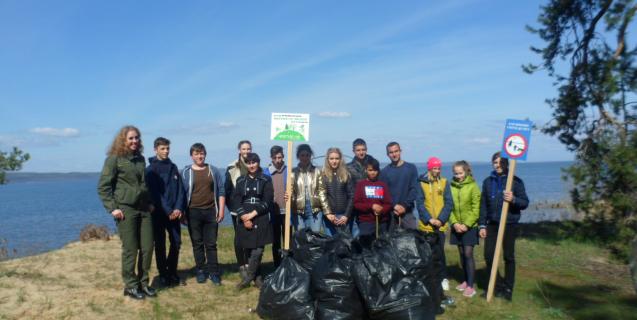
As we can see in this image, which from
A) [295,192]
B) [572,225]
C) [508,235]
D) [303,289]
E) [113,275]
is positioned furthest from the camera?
[572,225]

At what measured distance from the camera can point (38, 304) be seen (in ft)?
16.5

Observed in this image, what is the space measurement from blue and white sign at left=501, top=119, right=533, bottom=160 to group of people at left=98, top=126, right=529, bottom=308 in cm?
13

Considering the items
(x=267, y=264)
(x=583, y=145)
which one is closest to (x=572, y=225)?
(x=583, y=145)

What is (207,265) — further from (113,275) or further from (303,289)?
(303,289)

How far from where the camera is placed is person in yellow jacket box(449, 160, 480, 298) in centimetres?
562

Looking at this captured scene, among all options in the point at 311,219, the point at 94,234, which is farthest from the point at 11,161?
the point at 311,219

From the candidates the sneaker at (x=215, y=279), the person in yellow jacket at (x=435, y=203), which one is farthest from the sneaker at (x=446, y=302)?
the sneaker at (x=215, y=279)

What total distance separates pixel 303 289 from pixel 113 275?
3356mm

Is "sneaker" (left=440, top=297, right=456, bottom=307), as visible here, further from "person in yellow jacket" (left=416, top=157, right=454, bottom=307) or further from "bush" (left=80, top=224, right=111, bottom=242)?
"bush" (left=80, top=224, right=111, bottom=242)

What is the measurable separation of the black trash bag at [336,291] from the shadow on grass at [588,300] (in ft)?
8.06

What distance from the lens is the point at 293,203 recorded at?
6121 millimetres

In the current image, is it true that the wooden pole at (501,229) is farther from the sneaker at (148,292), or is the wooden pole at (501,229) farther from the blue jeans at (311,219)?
the sneaker at (148,292)

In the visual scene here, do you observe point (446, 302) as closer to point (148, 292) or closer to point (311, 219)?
point (311, 219)

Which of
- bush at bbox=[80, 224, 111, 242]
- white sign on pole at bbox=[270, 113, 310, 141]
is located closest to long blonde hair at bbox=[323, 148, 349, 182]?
white sign on pole at bbox=[270, 113, 310, 141]
